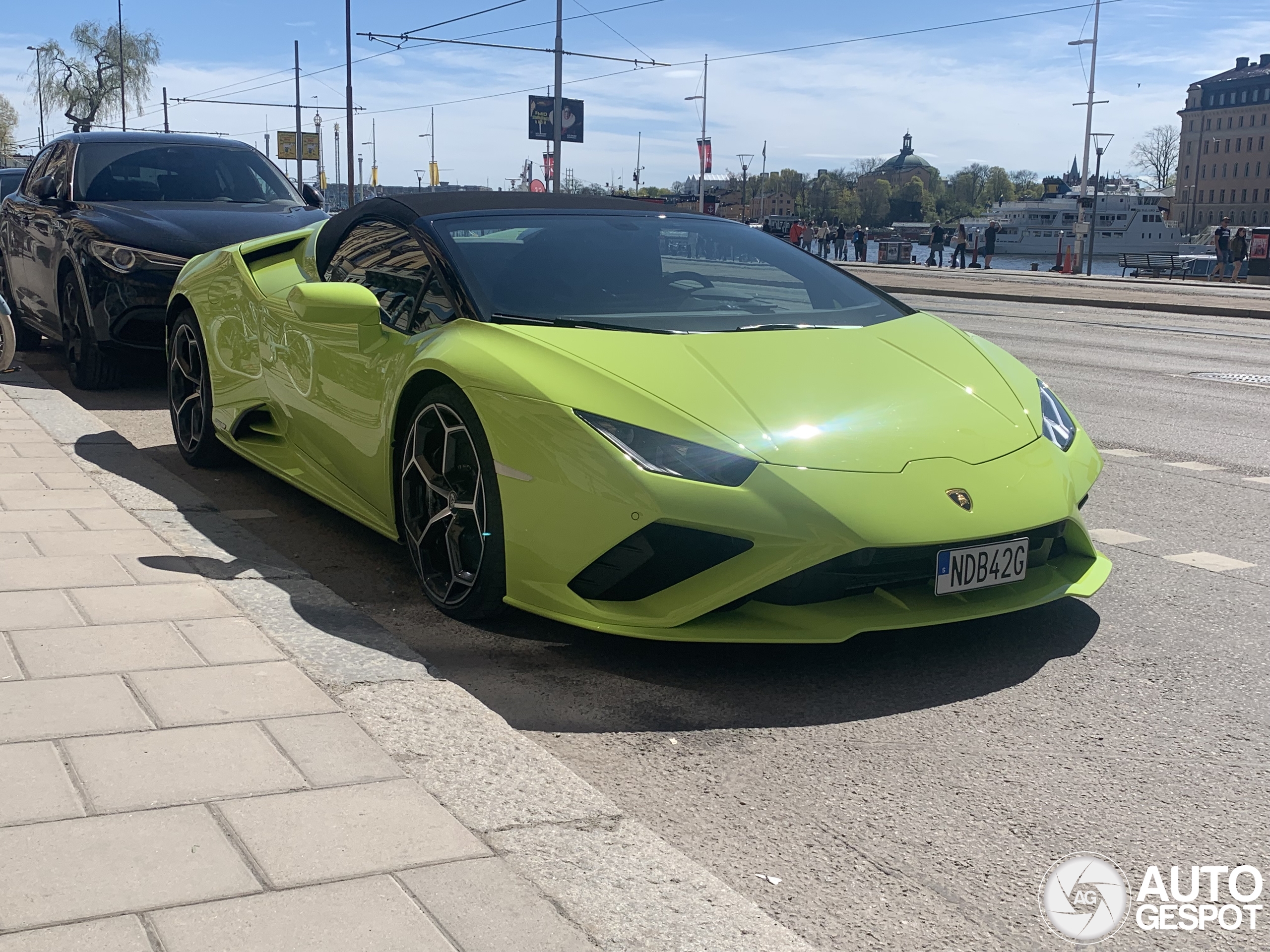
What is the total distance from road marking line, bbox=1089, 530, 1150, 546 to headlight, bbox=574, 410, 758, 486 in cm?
215

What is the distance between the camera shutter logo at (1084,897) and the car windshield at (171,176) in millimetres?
8277

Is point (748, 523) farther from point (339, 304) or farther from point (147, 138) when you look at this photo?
point (147, 138)

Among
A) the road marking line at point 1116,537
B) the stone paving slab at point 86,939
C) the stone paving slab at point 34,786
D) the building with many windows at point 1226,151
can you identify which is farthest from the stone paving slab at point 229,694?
the building with many windows at point 1226,151

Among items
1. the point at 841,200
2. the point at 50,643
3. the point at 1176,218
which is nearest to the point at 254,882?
the point at 50,643

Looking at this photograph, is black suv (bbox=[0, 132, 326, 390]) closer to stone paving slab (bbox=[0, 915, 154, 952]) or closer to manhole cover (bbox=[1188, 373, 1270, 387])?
stone paving slab (bbox=[0, 915, 154, 952])

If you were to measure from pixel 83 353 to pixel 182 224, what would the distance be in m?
1.04

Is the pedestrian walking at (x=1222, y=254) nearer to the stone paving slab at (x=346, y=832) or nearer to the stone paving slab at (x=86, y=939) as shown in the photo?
the stone paving slab at (x=346, y=832)

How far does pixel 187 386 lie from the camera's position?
6.14 metres

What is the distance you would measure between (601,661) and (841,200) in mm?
177485

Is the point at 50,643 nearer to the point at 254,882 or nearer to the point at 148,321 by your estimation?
the point at 254,882

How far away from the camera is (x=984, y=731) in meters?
3.14

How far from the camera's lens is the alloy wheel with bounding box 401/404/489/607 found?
3.81 meters

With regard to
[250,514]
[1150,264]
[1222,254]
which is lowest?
[1150,264]

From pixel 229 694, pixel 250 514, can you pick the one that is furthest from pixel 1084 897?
pixel 250 514
